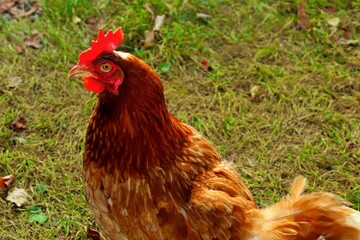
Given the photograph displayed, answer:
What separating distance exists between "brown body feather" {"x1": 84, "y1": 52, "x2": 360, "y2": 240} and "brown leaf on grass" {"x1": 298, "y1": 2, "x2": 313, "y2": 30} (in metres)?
2.37

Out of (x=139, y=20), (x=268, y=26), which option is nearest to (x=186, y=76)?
(x=139, y=20)

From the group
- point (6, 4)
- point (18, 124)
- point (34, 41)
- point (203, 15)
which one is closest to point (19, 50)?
point (34, 41)

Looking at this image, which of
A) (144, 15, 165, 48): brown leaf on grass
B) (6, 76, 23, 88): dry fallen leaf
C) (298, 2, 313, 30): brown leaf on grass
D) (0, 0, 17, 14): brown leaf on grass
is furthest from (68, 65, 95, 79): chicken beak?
(298, 2, 313, 30): brown leaf on grass

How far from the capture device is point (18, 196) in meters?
3.34

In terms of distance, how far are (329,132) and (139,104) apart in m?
1.98

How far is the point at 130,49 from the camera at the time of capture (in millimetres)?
4285

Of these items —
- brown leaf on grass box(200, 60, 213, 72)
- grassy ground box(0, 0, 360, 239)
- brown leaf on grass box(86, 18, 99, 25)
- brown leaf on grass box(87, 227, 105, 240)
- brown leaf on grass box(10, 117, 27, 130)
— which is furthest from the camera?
brown leaf on grass box(86, 18, 99, 25)

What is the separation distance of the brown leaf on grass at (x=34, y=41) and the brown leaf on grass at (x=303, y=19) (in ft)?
7.40

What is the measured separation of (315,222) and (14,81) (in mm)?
2684

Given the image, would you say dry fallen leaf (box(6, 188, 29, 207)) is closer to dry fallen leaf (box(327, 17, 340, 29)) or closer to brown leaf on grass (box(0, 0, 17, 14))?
brown leaf on grass (box(0, 0, 17, 14))

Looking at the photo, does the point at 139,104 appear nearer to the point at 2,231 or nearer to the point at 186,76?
the point at 2,231

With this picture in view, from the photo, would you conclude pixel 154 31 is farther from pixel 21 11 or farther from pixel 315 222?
pixel 315 222

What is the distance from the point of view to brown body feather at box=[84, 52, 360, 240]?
2289 millimetres

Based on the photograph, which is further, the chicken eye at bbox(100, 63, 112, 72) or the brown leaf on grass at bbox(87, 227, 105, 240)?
the brown leaf on grass at bbox(87, 227, 105, 240)
